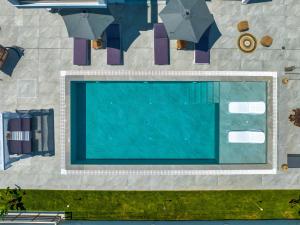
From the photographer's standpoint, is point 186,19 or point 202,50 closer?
point 186,19

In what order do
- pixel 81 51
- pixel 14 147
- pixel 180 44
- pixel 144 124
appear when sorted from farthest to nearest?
pixel 144 124
pixel 81 51
pixel 180 44
pixel 14 147

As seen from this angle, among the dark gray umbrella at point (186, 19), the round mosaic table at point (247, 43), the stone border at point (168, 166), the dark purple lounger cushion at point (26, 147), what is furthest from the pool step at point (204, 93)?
the dark purple lounger cushion at point (26, 147)

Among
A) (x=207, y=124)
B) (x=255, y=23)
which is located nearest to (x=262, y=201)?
(x=207, y=124)

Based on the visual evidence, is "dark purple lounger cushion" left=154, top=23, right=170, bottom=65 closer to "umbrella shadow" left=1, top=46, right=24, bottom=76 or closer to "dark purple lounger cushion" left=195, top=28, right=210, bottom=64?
"dark purple lounger cushion" left=195, top=28, right=210, bottom=64

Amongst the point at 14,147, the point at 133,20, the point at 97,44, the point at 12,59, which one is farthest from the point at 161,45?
the point at 14,147

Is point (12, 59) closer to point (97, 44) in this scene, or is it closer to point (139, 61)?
point (97, 44)

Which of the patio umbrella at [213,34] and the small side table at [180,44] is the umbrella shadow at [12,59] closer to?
the small side table at [180,44]
